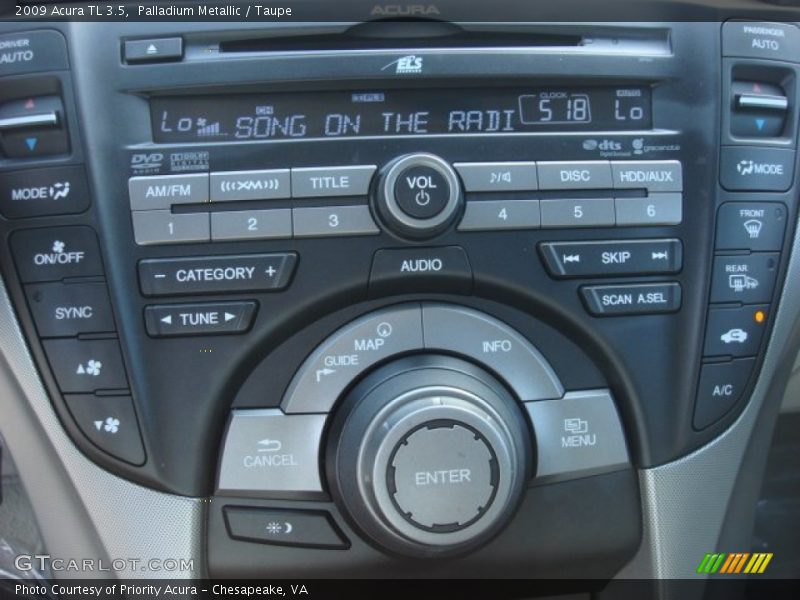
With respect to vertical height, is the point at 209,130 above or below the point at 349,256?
above

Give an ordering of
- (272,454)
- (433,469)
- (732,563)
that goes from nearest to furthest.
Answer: (433,469), (272,454), (732,563)

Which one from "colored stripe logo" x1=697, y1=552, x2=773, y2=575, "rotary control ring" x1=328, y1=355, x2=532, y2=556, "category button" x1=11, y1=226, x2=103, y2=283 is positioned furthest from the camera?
"colored stripe logo" x1=697, y1=552, x2=773, y2=575

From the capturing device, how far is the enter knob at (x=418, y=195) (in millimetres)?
1147

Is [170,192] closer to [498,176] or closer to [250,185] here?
[250,185]

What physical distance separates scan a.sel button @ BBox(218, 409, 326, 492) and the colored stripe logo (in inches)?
24.8

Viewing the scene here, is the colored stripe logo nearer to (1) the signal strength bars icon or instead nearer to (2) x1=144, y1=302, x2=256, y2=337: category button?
(2) x1=144, y1=302, x2=256, y2=337: category button

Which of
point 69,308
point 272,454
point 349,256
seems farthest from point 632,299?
point 69,308

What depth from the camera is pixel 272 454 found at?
1.17 meters

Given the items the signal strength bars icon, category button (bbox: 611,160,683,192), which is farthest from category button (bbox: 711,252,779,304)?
the signal strength bars icon

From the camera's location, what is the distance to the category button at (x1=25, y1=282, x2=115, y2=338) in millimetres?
1177

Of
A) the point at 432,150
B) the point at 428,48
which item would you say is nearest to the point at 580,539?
the point at 432,150

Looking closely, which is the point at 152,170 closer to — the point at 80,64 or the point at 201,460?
the point at 80,64

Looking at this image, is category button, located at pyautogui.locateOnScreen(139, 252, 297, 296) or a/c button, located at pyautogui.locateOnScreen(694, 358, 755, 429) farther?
a/c button, located at pyautogui.locateOnScreen(694, 358, 755, 429)

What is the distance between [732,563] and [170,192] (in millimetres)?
1049
